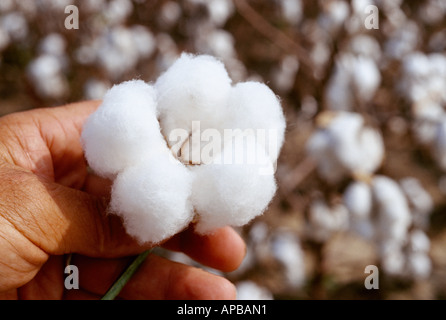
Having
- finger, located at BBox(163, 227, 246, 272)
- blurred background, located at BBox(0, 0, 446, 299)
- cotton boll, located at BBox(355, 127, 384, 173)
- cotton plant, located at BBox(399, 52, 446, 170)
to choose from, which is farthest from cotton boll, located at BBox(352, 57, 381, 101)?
finger, located at BBox(163, 227, 246, 272)

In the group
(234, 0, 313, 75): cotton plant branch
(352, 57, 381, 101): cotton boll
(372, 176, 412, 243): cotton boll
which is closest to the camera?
(372, 176, 412, 243): cotton boll

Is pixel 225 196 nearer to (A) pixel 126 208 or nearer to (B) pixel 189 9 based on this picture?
(A) pixel 126 208

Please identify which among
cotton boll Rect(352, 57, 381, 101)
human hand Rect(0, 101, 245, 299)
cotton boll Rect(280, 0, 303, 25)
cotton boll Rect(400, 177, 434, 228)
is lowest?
human hand Rect(0, 101, 245, 299)

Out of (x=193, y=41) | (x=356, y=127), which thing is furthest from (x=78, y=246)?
(x=193, y=41)

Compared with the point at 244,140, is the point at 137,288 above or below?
below

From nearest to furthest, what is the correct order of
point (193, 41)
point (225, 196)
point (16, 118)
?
point (225, 196) < point (16, 118) < point (193, 41)

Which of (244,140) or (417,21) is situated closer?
(244,140)

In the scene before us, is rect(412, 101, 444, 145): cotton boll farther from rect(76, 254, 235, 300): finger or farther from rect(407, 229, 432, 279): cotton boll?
rect(76, 254, 235, 300): finger
